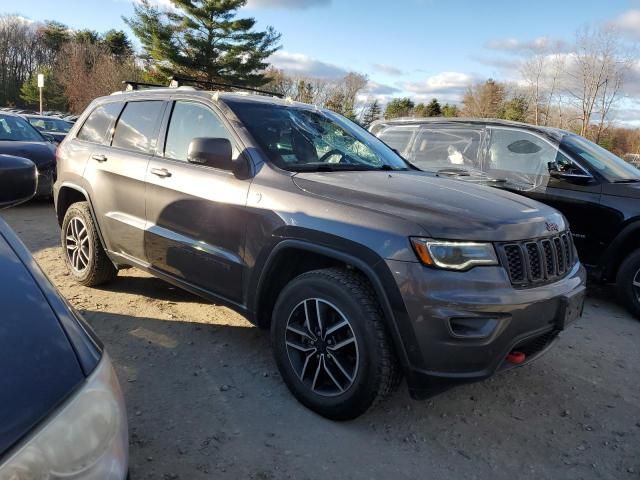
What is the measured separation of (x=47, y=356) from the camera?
48.8 inches

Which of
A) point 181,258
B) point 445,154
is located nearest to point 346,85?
point 445,154

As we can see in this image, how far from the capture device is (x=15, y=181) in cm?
204

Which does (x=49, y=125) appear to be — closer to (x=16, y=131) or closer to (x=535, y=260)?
(x=16, y=131)

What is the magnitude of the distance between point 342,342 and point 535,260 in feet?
3.70

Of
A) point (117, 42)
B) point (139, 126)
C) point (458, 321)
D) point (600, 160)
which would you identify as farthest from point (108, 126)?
point (117, 42)

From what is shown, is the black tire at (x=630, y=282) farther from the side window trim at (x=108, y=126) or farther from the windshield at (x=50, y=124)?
the windshield at (x=50, y=124)

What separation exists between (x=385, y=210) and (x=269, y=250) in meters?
0.76

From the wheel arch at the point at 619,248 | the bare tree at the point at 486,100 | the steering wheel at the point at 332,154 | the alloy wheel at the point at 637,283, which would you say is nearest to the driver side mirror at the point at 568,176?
the wheel arch at the point at 619,248

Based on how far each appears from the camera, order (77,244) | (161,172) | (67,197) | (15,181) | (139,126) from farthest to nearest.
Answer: (67,197) < (77,244) < (139,126) < (161,172) < (15,181)

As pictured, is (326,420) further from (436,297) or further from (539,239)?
(539,239)

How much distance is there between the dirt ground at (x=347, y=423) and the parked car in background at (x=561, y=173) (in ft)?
4.01

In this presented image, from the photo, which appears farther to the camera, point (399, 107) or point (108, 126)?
point (399, 107)

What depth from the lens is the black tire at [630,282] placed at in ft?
16.0

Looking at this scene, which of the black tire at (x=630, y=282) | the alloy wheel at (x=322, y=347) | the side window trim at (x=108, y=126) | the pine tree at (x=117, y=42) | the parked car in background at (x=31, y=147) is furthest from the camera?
the pine tree at (x=117, y=42)
